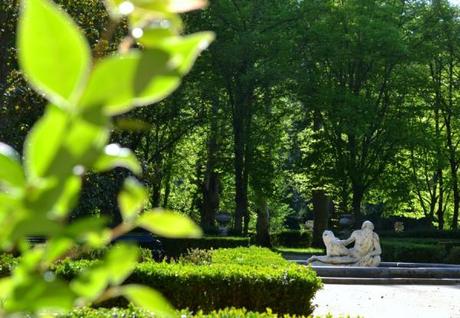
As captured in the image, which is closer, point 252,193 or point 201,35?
point 201,35

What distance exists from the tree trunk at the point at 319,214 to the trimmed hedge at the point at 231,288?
96.9 feet

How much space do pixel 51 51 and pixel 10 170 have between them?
15cm

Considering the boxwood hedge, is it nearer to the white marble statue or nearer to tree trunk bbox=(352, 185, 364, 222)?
the white marble statue

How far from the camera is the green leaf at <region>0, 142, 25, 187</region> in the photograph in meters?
0.72

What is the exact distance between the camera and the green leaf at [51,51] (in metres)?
0.65

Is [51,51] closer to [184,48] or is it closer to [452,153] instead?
[184,48]

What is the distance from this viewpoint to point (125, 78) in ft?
2.18

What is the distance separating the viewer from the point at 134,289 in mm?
745

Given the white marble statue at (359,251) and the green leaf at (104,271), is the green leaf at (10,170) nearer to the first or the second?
the green leaf at (104,271)

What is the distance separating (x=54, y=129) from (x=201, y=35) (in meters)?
0.16

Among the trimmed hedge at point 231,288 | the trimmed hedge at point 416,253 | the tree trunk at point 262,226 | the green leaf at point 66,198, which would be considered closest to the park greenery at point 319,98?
the tree trunk at point 262,226

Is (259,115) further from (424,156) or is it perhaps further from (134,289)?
(134,289)

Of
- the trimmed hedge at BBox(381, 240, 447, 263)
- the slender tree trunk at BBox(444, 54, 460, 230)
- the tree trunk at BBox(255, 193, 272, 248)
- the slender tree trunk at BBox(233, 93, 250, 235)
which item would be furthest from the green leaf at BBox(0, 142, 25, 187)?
the slender tree trunk at BBox(444, 54, 460, 230)

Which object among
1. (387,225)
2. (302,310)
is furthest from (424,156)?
(302,310)
